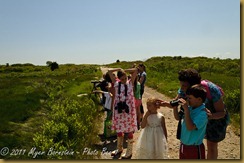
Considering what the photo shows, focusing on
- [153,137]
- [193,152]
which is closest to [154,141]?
[153,137]

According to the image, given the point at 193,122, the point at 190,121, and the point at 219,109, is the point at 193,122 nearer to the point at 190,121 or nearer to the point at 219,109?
the point at 190,121

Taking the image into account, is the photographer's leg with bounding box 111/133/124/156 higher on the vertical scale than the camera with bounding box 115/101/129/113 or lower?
lower

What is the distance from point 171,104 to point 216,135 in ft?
3.26

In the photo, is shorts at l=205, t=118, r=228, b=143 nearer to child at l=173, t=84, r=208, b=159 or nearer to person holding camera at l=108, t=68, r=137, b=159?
child at l=173, t=84, r=208, b=159

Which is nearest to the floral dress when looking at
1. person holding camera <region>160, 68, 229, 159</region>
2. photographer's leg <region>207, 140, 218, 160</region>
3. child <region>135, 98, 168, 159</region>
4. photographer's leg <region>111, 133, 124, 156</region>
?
child <region>135, 98, 168, 159</region>

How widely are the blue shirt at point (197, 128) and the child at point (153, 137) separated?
0.74 metres

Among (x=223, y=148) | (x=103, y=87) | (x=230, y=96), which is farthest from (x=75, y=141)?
(x=230, y=96)

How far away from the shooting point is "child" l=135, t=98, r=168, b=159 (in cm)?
444

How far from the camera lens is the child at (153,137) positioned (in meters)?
4.44

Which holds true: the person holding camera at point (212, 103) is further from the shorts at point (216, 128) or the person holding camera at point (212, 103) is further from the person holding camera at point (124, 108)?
the person holding camera at point (124, 108)

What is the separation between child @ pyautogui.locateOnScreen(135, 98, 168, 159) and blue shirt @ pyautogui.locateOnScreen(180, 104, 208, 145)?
2.43 ft

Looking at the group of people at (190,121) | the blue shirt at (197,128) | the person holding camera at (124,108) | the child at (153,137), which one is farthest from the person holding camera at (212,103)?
the person holding camera at (124,108)

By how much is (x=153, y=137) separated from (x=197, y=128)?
1.09 m

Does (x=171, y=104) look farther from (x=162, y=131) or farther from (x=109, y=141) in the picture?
(x=109, y=141)
